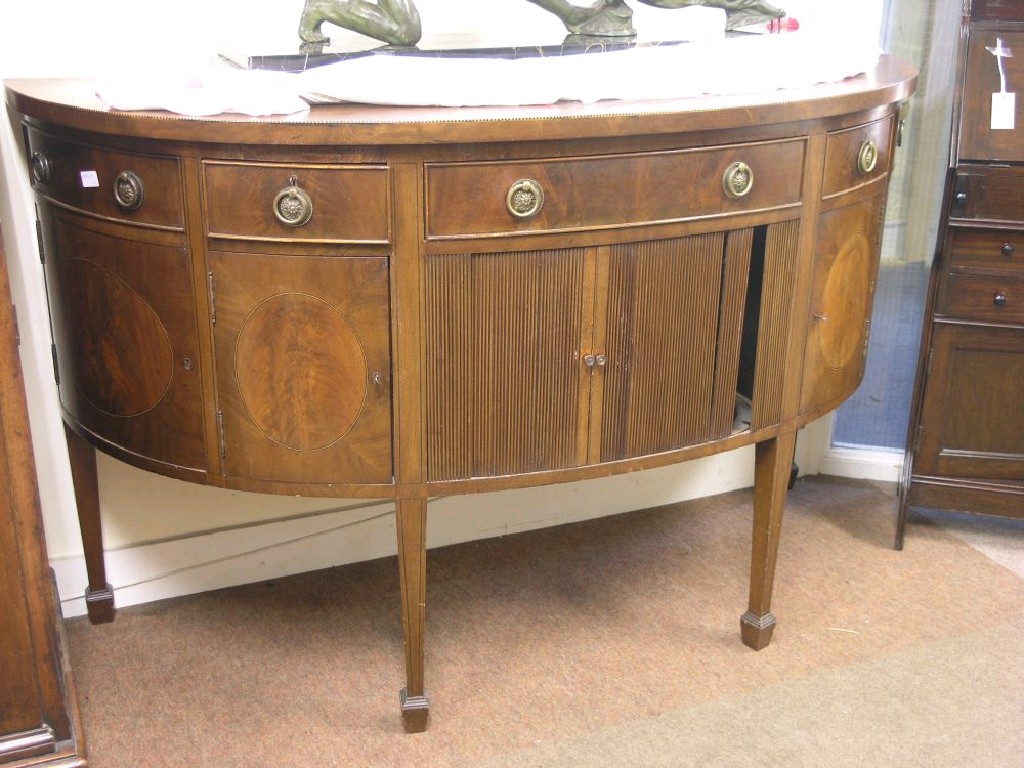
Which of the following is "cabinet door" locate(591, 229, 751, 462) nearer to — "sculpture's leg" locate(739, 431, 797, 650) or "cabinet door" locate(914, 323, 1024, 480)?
"sculpture's leg" locate(739, 431, 797, 650)

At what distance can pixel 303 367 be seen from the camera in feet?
5.36

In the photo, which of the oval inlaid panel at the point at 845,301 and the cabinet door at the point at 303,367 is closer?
the cabinet door at the point at 303,367

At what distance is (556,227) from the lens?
162 cm

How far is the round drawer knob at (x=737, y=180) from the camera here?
1700mm

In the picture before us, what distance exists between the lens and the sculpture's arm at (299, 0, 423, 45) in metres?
1.79

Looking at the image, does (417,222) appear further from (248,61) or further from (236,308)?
(248,61)

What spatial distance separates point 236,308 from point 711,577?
3.84 feet

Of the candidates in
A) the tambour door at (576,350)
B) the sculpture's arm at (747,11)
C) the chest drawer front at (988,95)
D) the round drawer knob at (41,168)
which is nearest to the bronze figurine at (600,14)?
the sculpture's arm at (747,11)

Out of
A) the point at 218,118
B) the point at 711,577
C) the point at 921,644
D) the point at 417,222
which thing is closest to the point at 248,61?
the point at 218,118

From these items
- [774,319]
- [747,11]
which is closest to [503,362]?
[774,319]

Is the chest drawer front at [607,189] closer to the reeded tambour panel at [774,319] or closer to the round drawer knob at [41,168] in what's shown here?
the reeded tambour panel at [774,319]

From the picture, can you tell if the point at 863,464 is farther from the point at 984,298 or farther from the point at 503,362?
the point at 503,362

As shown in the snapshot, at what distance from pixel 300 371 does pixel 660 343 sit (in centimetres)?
54

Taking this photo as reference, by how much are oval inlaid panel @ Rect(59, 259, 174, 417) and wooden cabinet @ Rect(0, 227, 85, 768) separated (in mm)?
168
